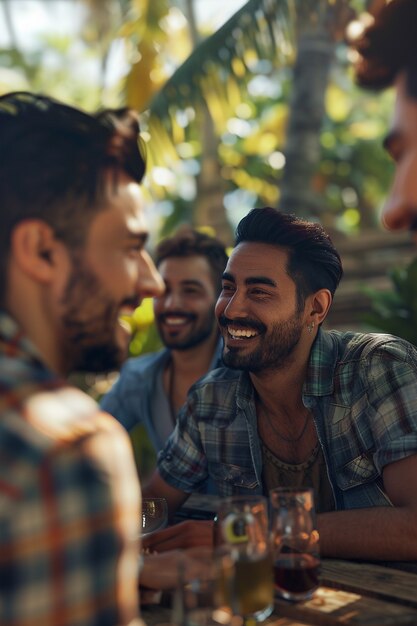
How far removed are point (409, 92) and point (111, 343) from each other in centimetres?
79

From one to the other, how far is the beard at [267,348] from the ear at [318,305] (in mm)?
94

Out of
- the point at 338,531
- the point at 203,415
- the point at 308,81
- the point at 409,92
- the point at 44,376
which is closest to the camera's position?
the point at 44,376

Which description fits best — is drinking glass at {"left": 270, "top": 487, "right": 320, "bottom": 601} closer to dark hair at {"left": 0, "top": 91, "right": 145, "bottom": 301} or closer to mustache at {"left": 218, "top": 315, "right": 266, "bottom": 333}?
dark hair at {"left": 0, "top": 91, "right": 145, "bottom": 301}

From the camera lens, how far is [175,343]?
5113 mm

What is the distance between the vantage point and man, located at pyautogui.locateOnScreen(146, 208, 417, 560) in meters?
3.00

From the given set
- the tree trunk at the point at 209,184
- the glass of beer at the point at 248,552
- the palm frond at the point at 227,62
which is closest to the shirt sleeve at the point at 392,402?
the glass of beer at the point at 248,552

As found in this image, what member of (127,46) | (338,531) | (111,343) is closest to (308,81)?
(127,46)

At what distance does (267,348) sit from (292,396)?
0.21m

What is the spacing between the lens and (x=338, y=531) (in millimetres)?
2607

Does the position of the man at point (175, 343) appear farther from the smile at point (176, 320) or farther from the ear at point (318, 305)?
the ear at point (318, 305)

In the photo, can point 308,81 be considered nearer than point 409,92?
No

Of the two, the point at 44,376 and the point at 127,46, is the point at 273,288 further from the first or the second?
the point at 127,46

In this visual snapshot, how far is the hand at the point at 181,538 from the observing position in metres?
2.50

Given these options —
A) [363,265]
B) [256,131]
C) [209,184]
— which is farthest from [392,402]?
[256,131]
